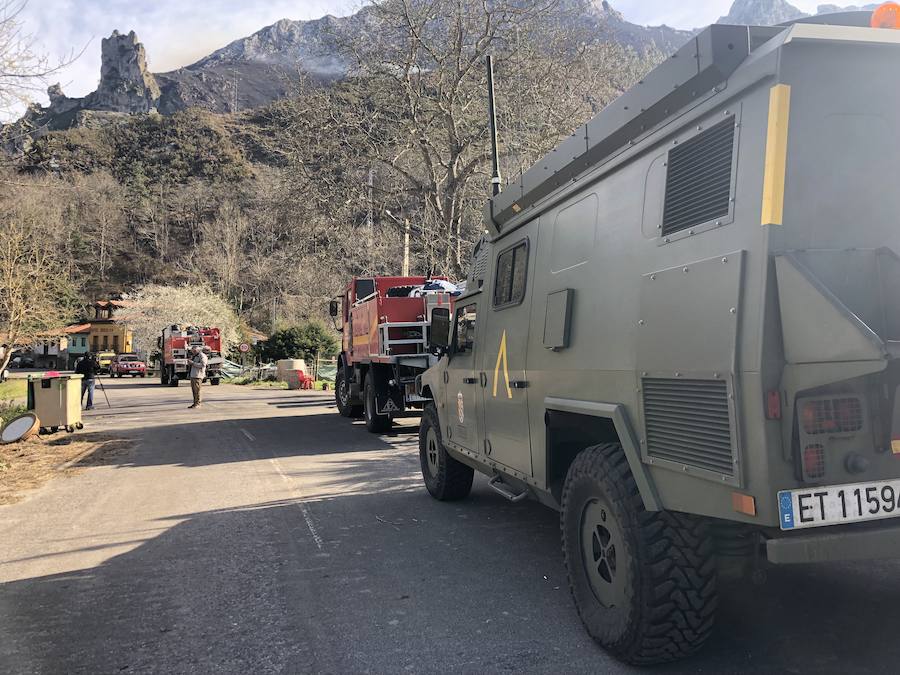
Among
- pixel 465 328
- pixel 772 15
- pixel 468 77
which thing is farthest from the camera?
pixel 772 15

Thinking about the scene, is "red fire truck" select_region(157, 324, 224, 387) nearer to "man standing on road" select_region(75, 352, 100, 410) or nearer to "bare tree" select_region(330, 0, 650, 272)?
"man standing on road" select_region(75, 352, 100, 410)

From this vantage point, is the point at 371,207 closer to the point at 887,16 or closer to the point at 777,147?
the point at 887,16

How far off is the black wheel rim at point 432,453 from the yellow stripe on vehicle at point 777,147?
4.70m

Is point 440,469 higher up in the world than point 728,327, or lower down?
lower down

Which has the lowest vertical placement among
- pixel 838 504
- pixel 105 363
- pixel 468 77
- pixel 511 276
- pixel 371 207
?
pixel 105 363

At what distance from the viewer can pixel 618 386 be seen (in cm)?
324

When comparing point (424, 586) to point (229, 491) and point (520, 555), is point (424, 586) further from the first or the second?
point (229, 491)

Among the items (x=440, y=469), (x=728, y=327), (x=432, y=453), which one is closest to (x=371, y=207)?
(x=432, y=453)

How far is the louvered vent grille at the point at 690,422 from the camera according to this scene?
2590 mm

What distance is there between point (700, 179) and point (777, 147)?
424 mm

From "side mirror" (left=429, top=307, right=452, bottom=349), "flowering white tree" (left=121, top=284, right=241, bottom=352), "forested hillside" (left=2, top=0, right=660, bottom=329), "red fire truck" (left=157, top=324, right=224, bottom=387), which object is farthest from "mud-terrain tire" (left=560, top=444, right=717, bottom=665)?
"flowering white tree" (left=121, top=284, right=241, bottom=352)

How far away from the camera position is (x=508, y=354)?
474 centimetres

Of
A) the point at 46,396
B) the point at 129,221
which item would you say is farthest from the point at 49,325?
the point at 129,221

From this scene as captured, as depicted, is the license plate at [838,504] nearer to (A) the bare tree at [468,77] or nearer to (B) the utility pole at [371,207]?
(A) the bare tree at [468,77]
